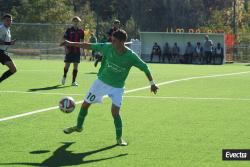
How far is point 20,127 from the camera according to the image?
1053 centimetres

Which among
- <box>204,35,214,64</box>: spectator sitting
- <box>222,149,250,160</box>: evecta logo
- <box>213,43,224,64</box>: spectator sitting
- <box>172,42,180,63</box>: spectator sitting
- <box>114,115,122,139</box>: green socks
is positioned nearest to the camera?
<box>222,149,250,160</box>: evecta logo

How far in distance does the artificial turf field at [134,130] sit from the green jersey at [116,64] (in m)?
0.95

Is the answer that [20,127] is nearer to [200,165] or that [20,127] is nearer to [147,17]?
[200,165]

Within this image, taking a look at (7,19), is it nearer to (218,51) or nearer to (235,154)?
(235,154)

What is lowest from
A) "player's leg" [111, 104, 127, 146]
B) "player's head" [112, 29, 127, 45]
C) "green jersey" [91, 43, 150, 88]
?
"player's leg" [111, 104, 127, 146]

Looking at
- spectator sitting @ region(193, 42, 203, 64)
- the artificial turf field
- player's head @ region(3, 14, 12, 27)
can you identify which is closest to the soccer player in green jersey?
the artificial turf field

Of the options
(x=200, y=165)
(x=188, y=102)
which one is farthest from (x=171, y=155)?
(x=188, y=102)

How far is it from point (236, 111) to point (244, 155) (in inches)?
206

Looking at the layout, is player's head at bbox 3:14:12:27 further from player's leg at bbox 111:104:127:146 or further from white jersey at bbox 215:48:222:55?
white jersey at bbox 215:48:222:55

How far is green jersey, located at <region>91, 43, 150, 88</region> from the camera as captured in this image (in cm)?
936

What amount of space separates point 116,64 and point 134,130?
1.59 m

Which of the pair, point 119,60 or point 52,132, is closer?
point 119,60

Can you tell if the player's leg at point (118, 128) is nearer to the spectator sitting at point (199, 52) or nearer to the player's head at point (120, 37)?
the player's head at point (120, 37)

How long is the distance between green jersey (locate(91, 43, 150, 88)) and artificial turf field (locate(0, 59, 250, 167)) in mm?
949
